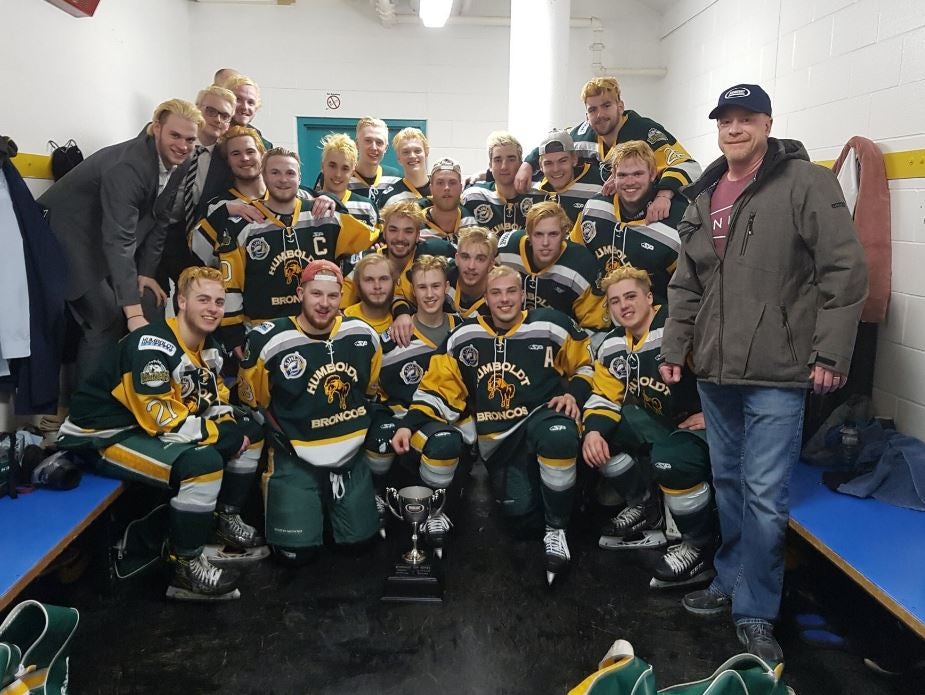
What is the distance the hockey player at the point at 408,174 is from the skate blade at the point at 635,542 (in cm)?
183

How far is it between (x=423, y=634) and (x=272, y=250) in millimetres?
1660

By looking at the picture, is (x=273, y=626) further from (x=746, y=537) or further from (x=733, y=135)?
(x=733, y=135)

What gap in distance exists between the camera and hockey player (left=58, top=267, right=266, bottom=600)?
2.21 meters

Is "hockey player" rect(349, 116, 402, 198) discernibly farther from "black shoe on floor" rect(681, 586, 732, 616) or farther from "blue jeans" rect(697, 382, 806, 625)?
"black shoe on floor" rect(681, 586, 732, 616)

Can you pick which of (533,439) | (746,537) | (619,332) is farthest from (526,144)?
(746,537)

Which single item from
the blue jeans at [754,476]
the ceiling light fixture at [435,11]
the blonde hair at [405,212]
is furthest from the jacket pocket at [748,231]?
the ceiling light fixture at [435,11]

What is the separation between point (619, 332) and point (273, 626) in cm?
158

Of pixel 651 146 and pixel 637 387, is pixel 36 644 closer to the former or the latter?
pixel 637 387

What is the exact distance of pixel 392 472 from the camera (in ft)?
9.12

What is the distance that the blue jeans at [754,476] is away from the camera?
1.85m

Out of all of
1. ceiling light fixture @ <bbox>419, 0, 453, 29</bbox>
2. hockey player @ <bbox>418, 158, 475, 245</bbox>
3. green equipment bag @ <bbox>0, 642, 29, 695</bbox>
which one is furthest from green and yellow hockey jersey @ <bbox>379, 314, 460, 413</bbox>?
ceiling light fixture @ <bbox>419, 0, 453, 29</bbox>

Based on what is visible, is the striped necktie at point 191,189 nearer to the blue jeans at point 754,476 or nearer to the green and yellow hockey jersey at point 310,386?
the green and yellow hockey jersey at point 310,386

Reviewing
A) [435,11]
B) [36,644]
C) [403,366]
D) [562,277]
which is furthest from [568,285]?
[435,11]

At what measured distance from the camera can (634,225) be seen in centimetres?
284
